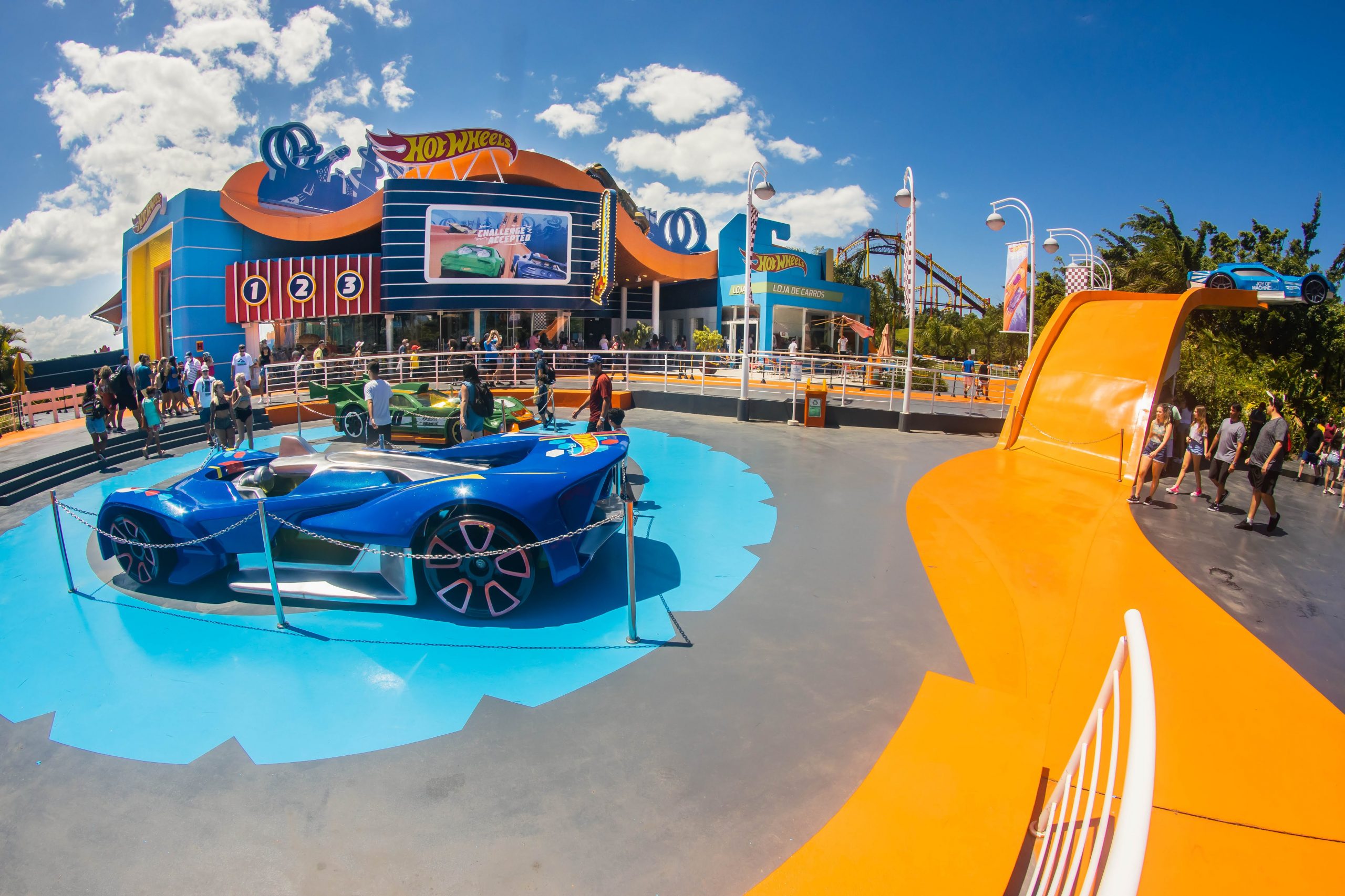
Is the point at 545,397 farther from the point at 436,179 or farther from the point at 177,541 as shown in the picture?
the point at 436,179

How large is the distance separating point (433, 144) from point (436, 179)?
1.44m

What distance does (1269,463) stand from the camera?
6902mm

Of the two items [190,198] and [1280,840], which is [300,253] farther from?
[1280,840]

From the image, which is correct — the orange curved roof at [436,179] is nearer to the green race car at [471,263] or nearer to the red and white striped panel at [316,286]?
the red and white striped panel at [316,286]

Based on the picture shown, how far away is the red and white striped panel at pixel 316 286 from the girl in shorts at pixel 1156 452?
2703 centimetres

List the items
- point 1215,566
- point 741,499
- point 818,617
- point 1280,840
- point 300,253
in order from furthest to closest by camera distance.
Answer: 1. point 300,253
2. point 741,499
3. point 1215,566
4. point 818,617
5. point 1280,840

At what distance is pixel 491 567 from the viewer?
5.00m

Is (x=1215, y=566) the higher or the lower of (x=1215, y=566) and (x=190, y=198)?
the lower

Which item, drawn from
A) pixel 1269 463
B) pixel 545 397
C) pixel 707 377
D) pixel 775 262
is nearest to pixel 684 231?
pixel 775 262

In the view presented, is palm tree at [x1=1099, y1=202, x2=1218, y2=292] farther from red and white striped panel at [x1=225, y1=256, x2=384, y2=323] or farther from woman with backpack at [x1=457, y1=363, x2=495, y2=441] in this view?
red and white striped panel at [x1=225, y1=256, x2=384, y2=323]

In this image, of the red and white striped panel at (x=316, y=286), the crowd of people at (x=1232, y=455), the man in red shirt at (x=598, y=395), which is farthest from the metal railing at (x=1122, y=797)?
the red and white striped panel at (x=316, y=286)

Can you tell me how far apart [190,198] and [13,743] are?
31442 millimetres

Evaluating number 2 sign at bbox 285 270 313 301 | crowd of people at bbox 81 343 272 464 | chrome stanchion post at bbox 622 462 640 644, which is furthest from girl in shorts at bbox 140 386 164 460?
number 2 sign at bbox 285 270 313 301

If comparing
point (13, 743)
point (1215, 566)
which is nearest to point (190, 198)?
point (13, 743)
